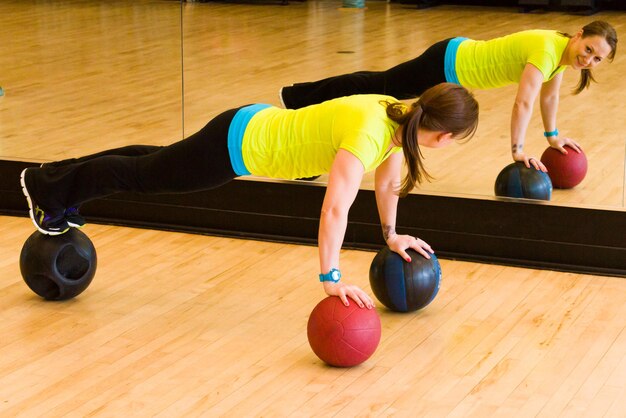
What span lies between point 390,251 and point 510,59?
1.16 meters

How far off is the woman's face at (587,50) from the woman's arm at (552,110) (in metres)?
0.10

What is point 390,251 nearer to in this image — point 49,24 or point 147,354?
point 147,354

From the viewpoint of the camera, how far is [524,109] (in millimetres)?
4211

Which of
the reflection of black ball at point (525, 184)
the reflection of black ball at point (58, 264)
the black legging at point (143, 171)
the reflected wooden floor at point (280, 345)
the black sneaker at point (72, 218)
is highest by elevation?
the black legging at point (143, 171)

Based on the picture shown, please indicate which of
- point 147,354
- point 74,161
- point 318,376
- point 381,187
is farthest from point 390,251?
point 74,161

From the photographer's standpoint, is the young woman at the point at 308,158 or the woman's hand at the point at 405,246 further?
the woman's hand at the point at 405,246

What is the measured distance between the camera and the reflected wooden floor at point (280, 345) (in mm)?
2926

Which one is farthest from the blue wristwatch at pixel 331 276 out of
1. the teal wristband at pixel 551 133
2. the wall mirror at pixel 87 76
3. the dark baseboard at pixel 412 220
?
the wall mirror at pixel 87 76

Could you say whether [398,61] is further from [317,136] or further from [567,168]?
[317,136]

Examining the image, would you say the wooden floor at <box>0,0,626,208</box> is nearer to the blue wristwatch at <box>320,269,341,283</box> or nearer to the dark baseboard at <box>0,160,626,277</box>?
the dark baseboard at <box>0,160,626,277</box>

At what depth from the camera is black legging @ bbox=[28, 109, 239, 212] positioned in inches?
129

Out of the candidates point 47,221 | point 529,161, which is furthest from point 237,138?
point 529,161

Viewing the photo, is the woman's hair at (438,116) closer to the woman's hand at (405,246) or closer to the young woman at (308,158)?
the young woman at (308,158)

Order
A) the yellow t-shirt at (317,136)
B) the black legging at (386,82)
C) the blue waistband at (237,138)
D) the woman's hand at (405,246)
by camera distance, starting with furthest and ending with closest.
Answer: the black legging at (386,82) < the woman's hand at (405,246) < the blue waistband at (237,138) < the yellow t-shirt at (317,136)
